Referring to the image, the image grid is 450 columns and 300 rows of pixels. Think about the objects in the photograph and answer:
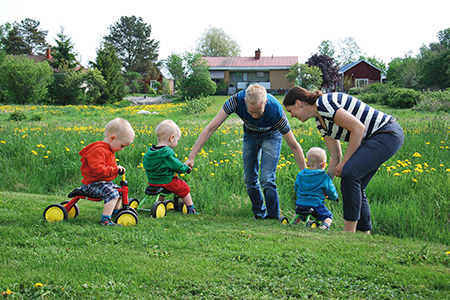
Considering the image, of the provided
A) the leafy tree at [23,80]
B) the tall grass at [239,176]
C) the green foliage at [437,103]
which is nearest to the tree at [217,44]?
A: the leafy tree at [23,80]

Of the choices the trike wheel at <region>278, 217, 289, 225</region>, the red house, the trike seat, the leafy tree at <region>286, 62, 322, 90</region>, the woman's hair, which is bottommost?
the trike wheel at <region>278, 217, 289, 225</region>

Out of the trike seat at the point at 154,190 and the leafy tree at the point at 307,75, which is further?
the leafy tree at the point at 307,75

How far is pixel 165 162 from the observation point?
4.25m

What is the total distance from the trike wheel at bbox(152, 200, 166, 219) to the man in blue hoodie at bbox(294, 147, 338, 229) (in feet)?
5.97

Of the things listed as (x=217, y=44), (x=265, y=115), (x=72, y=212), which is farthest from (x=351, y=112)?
(x=217, y=44)

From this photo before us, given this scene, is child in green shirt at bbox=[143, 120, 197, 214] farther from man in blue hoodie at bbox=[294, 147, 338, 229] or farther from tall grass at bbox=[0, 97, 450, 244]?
man in blue hoodie at bbox=[294, 147, 338, 229]

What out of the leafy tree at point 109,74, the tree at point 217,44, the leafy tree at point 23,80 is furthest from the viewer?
the tree at point 217,44

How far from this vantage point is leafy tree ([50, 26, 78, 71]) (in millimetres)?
34281

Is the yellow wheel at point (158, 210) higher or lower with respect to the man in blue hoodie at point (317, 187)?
lower

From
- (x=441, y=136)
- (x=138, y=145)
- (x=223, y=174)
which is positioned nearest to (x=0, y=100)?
(x=138, y=145)

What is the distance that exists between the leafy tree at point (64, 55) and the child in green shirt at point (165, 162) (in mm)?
34818

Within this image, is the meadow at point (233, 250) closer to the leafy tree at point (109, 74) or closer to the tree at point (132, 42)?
the leafy tree at point (109, 74)

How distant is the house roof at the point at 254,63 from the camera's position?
1757 inches

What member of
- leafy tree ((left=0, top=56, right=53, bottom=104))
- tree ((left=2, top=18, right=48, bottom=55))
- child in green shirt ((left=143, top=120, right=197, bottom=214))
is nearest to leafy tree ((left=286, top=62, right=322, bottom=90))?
leafy tree ((left=0, top=56, right=53, bottom=104))
